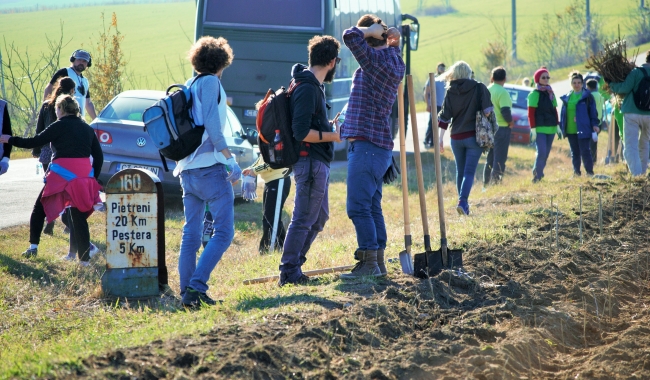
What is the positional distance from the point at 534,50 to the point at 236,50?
143ft

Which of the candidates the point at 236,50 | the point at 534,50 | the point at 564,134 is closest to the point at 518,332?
the point at 564,134

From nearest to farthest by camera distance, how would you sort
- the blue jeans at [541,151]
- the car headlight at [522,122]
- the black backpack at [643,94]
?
the black backpack at [643,94], the blue jeans at [541,151], the car headlight at [522,122]

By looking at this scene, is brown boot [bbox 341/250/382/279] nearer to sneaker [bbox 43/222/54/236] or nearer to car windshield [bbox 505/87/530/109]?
sneaker [bbox 43/222/54/236]

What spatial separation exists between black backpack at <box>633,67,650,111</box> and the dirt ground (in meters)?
4.43

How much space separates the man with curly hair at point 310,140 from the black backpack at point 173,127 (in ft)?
2.44

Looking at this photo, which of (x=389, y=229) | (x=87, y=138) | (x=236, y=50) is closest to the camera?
(x=87, y=138)

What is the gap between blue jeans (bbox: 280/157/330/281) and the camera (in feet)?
19.2

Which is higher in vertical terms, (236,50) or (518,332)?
(236,50)

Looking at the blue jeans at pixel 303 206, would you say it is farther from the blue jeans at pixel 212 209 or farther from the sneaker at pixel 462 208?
the sneaker at pixel 462 208

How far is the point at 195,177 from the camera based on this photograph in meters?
5.67

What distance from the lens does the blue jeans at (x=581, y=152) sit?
43.5 feet

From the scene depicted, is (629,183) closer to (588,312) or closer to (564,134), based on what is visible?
(564,134)

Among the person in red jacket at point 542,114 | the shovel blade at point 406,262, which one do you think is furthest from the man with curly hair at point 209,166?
the person in red jacket at point 542,114

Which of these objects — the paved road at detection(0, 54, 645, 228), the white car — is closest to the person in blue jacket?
the paved road at detection(0, 54, 645, 228)
